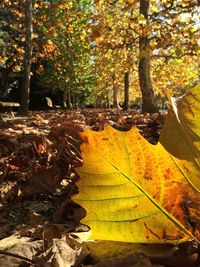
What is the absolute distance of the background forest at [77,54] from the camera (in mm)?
15586

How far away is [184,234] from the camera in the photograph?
2.86 feet

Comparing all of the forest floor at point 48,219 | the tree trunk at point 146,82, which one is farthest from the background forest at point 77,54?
the forest floor at point 48,219

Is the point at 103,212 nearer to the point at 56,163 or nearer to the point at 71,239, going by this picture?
the point at 71,239

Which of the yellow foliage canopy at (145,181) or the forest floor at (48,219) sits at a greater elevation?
the yellow foliage canopy at (145,181)

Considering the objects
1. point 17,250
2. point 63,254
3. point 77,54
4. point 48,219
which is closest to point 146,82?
point 48,219

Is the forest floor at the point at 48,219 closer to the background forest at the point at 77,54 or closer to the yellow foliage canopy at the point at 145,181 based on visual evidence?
the yellow foliage canopy at the point at 145,181

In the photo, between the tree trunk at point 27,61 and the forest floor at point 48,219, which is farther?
the tree trunk at point 27,61

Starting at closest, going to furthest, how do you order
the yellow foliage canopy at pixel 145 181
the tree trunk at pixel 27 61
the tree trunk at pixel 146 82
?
the yellow foliage canopy at pixel 145 181
the tree trunk at pixel 146 82
the tree trunk at pixel 27 61

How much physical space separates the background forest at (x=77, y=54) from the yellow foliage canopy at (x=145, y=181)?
8118mm

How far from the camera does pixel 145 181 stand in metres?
0.85

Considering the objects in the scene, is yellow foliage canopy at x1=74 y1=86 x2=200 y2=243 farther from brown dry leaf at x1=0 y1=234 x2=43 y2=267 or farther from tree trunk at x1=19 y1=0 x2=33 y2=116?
tree trunk at x1=19 y1=0 x2=33 y2=116

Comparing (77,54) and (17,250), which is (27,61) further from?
(77,54)

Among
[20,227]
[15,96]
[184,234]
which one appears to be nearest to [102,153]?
[184,234]

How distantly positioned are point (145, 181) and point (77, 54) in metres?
37.5
